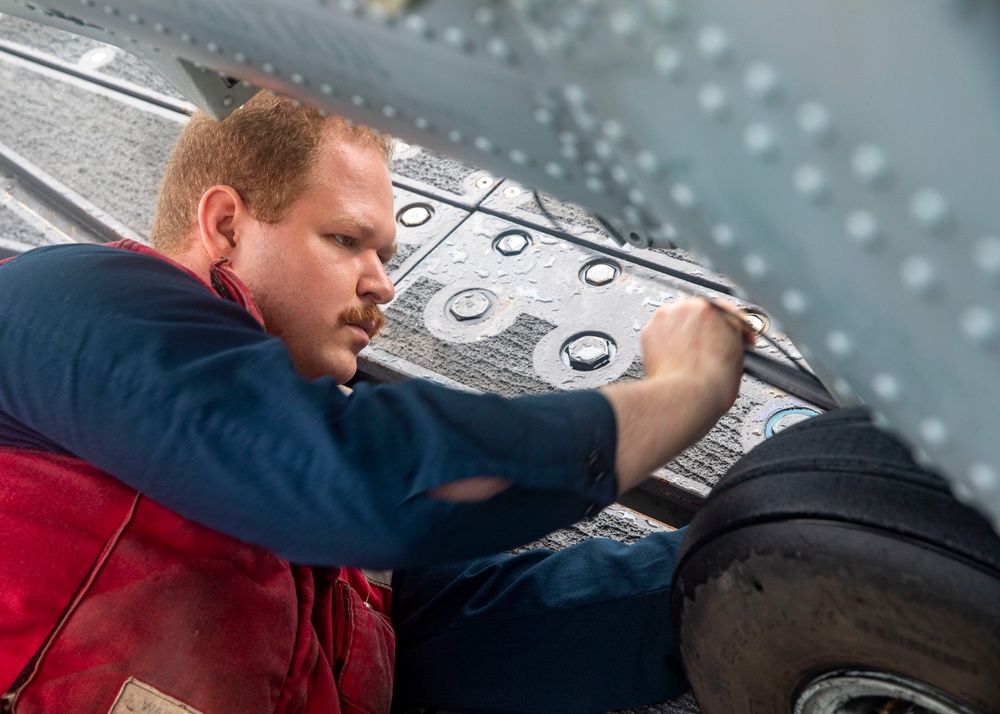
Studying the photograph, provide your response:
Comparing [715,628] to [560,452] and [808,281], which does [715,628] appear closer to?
[560,452]

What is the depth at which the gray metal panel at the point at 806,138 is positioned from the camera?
55cm

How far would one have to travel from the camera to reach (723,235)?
72cm

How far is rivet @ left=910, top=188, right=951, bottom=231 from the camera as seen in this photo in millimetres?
577

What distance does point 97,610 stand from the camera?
1127mm

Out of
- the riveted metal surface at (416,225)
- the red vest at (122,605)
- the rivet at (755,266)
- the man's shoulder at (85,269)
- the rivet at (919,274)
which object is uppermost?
the riveted metal surface at (416,225)

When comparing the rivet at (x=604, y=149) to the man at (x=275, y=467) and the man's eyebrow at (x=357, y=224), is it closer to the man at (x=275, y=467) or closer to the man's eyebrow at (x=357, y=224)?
the man at (x=275, y=467)

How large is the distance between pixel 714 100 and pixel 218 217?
114 cm

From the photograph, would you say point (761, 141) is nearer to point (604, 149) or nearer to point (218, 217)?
point (604, 149)

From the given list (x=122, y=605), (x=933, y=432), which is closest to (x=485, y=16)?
(x=933, y=432)

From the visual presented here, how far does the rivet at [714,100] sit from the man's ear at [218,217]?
3.64 ft

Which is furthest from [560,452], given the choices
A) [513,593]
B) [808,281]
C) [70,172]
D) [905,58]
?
[70,172]

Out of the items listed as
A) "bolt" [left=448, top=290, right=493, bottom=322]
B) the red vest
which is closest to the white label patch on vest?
the red vest

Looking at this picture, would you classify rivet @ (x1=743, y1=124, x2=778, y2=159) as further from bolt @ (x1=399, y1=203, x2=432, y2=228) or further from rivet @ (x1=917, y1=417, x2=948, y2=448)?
bolt @ (x1=399, y1=203, x2=432, y2=228)

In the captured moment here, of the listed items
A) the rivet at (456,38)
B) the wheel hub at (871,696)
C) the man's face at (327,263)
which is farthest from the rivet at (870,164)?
the man's face at (327,263)
